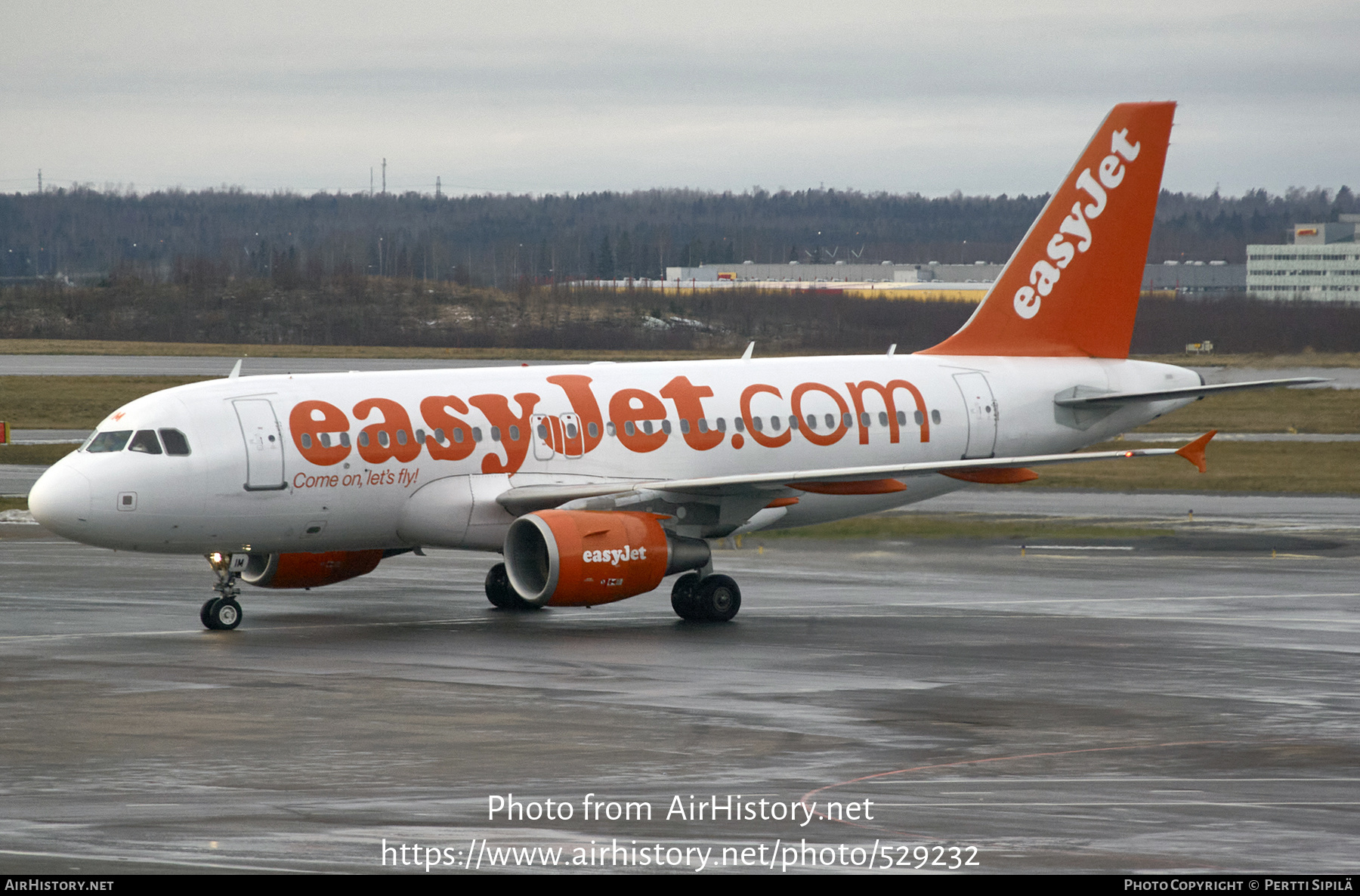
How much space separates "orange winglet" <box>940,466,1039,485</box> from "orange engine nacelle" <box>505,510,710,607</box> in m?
5.67

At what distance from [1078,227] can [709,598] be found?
40.5ft

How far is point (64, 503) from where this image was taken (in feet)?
90.5

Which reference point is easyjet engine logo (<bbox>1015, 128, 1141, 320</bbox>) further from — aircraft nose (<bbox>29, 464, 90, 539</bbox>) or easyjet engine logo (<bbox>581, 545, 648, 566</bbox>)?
aircraft nose (<bbox>29, 464, 90, 539</bbox>)

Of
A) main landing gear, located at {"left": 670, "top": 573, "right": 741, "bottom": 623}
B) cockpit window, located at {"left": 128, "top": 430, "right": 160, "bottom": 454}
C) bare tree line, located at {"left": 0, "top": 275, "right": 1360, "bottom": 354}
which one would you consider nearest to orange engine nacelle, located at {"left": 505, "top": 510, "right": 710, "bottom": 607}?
main landing gear, located at {"left": 670, "top": 573, "right": 741, "bottom": 623}

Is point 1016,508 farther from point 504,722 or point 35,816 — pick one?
point 35,816

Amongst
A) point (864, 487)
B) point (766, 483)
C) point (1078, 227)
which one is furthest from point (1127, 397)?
point (766, 483)

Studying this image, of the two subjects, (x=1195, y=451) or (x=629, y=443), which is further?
(x=629, y=443)

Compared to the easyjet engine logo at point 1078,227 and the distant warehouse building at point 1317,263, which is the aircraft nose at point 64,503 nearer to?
the easyjet engine logo at point 1078,227

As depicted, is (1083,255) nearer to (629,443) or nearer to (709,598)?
(629,443)

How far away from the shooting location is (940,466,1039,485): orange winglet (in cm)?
3125

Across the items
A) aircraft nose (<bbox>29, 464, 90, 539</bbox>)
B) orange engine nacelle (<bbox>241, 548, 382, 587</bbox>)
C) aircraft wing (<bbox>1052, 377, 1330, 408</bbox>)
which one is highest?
aircraft wing (<bbox>1052, 377, 1330, 408</bbox>)

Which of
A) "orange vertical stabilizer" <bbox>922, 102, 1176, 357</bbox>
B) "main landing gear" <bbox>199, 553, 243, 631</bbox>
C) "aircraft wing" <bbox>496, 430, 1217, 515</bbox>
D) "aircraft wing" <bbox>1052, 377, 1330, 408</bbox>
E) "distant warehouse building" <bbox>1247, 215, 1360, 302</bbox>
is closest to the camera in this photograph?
"main landing gear" <bbox>199, 553, 243, 631</bbox>

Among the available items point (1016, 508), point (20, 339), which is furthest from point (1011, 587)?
point (20, 339)
